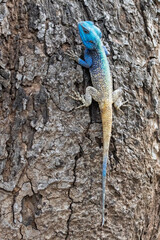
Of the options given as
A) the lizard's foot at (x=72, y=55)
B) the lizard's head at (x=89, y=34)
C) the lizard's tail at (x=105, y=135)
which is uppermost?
the lizard's head at (x=89, y=34)

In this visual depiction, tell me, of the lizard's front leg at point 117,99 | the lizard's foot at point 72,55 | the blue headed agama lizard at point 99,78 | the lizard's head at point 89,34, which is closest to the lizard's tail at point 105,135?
the blue headed agama lizard at point 99,78

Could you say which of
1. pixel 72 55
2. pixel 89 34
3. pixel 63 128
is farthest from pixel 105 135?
pixel 89 34

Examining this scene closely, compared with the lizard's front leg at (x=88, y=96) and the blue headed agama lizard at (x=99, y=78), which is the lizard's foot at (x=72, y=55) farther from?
the lizard's front leg at (x=88, y=96)

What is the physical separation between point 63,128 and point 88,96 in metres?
0.40

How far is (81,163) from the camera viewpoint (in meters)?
2.50

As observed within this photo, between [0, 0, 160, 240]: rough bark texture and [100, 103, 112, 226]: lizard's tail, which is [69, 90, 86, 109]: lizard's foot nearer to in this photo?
[0, 0, 160, 240]: rough bark texture

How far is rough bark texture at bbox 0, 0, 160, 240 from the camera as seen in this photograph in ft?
7.80

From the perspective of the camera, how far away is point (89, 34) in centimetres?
243

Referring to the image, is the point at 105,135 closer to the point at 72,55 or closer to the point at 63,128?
the point at 63,128

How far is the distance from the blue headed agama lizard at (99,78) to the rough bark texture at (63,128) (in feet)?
0.25

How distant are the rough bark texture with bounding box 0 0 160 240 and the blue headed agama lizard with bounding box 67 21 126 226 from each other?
8 centimetres

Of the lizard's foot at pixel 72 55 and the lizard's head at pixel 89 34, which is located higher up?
the lizard's head at pixel 89 34

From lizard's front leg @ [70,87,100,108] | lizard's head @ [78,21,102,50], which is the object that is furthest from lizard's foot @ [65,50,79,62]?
lizard's front leg @ [70,87,100,108]

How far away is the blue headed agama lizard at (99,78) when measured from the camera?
246 cm
